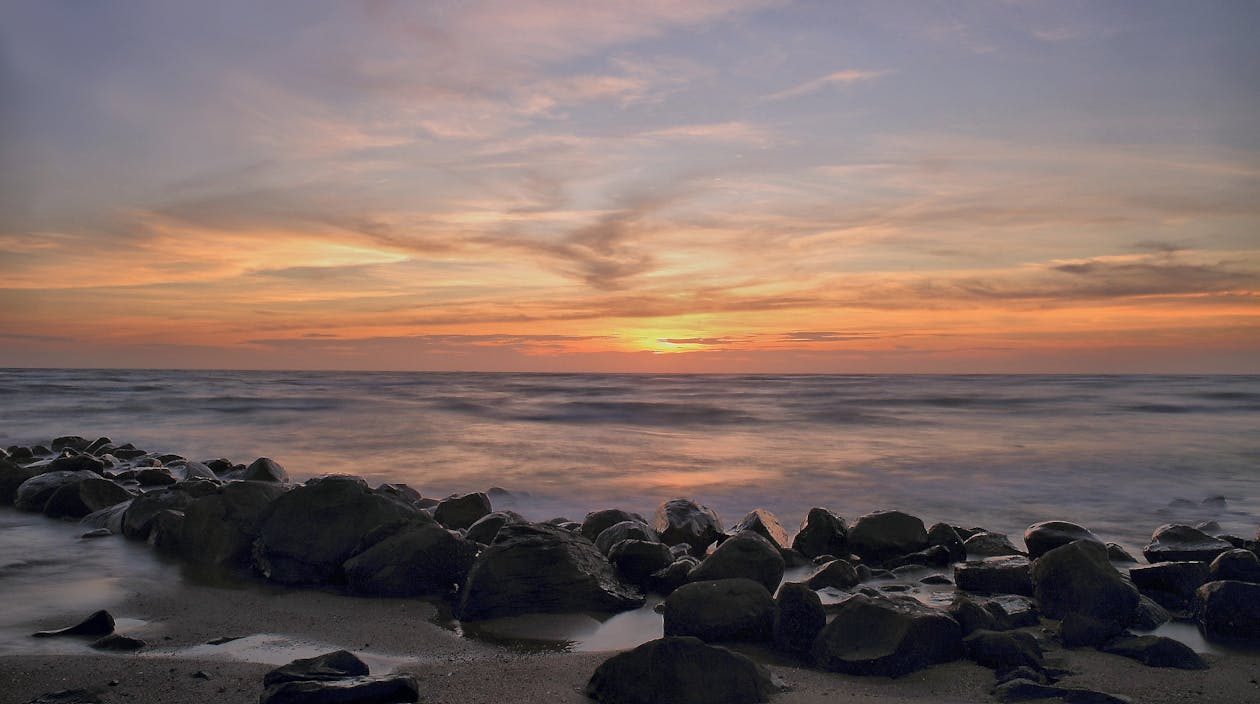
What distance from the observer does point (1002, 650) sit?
12.3ft

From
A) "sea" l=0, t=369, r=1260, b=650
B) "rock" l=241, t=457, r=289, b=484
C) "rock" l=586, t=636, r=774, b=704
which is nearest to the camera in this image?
"rock" l=586, t=636, r=774, b=704

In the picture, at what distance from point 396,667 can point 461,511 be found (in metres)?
3.76

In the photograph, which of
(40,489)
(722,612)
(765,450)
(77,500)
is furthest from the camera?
(765,450)

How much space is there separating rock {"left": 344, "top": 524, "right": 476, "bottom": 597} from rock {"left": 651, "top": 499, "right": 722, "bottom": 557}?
6.66 feet

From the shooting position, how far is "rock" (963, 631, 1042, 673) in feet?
12.2

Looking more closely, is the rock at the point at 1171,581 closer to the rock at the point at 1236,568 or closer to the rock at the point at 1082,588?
the rock at the point at 1236,568

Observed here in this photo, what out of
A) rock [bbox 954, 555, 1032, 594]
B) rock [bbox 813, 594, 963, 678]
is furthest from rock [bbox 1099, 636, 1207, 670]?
rock [bbox 954, 555, 1032, 594]

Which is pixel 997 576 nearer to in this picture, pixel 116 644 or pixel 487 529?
pixel 487 529

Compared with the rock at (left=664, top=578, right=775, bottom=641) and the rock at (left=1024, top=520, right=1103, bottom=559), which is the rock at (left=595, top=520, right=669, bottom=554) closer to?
the rock at (left=664, top=578, right=775, bottom=641)

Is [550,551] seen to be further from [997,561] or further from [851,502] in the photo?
[851,502]

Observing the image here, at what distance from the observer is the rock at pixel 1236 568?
198 inches

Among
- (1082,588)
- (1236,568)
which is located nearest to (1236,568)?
(1236,568)

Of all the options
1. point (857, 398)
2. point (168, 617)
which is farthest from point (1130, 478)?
point (857, 398)

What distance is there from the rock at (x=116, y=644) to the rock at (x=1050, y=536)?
228 inches
